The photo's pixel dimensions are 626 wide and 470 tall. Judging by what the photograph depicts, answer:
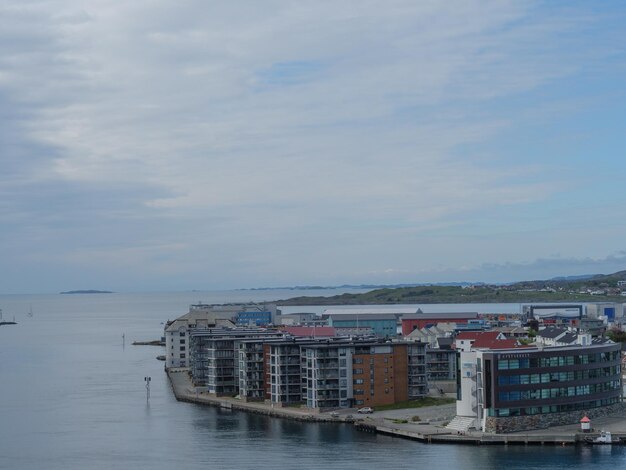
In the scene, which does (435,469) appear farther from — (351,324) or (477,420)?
(351,324)

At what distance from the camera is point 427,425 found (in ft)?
98.2

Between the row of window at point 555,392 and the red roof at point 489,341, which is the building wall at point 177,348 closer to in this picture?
the red roof at point 489,341

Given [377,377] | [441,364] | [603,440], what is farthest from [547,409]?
[441,364]

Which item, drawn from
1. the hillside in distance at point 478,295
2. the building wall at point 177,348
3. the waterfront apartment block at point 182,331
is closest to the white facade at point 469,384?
the waterfront apartment block at point 182,331

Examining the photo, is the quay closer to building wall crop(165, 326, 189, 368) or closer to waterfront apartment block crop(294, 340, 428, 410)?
waterfront apartment block crop(294, 340, 428, 410)

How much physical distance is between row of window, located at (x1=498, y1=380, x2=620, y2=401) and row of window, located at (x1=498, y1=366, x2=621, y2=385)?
0.89ft

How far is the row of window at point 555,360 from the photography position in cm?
2822

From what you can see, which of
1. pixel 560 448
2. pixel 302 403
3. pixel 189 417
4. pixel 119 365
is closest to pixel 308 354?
pixel 302 403

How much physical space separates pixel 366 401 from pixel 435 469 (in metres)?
10.3

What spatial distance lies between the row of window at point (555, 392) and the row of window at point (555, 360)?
75cm

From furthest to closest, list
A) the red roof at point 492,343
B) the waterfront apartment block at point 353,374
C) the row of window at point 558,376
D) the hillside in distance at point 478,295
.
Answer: the hillside in distance at point 478,295 → the red roof at point 492,343 → the waterfront apartment block at point 353,374 → the row of window at point 558,376

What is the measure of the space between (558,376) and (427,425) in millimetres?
4359

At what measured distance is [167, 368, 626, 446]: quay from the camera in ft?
89.1

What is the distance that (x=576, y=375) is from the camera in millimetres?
29812
